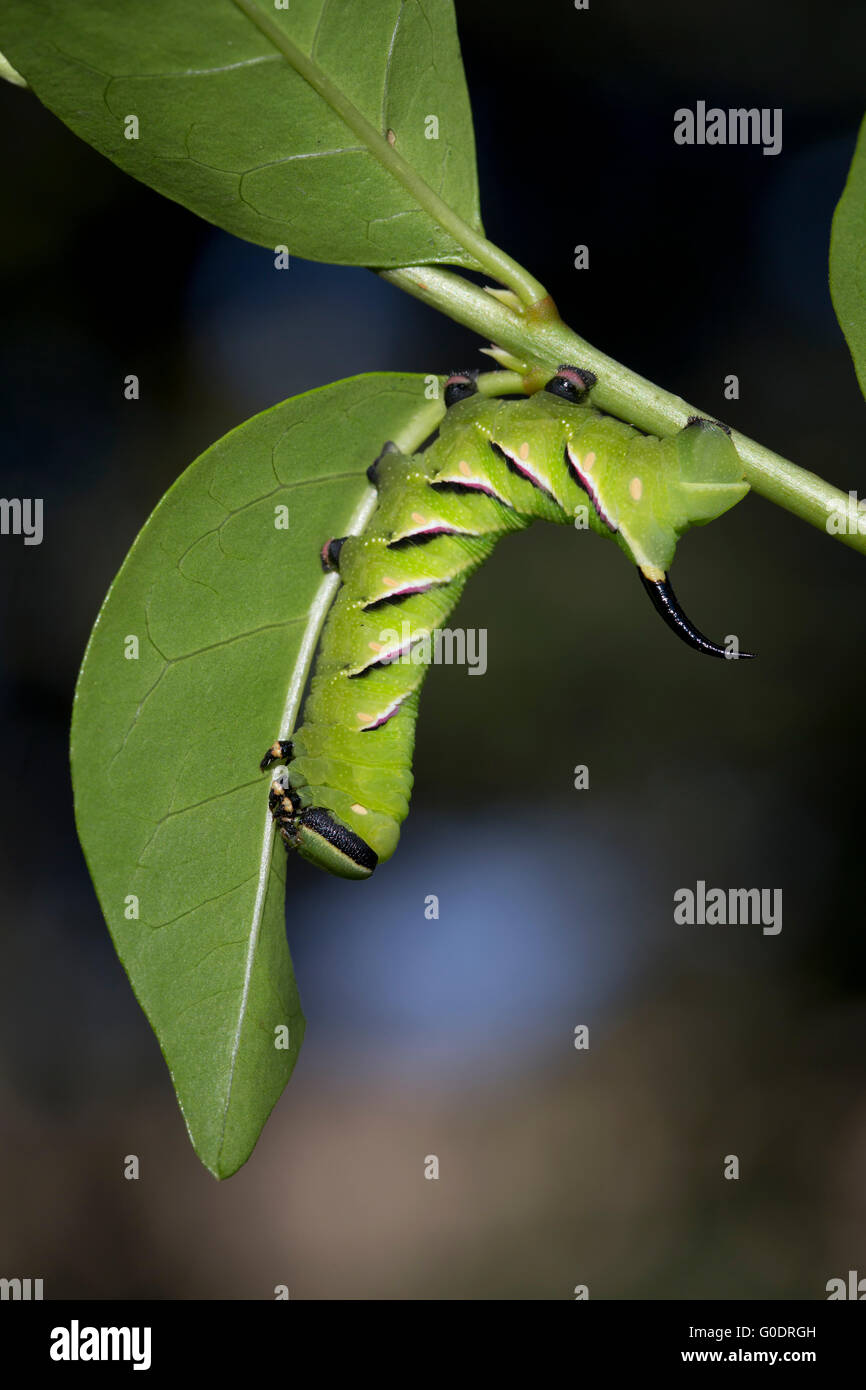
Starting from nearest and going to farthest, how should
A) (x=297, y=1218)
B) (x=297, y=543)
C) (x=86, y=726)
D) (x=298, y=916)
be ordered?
(x=86, y=726) < (x=297, y=543) < (x=297, y=1218) < (x=298, y=916)

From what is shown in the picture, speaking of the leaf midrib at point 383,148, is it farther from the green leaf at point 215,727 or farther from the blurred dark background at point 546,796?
the blurred dark background at point 546,796

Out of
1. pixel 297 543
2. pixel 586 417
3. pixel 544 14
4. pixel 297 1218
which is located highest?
pixel 544 14

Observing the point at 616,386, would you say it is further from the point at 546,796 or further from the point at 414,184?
the point at 546,796

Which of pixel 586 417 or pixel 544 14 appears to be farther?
pixel 544 14

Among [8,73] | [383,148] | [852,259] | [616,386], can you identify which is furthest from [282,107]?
[852,259]

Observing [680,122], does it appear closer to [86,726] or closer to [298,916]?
[298,916]

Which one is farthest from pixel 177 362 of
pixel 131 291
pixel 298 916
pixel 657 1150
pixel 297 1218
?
pixel 657 1150

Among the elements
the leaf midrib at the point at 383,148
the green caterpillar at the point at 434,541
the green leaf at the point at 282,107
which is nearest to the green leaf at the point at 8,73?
the green leaf at the point at 282,107
